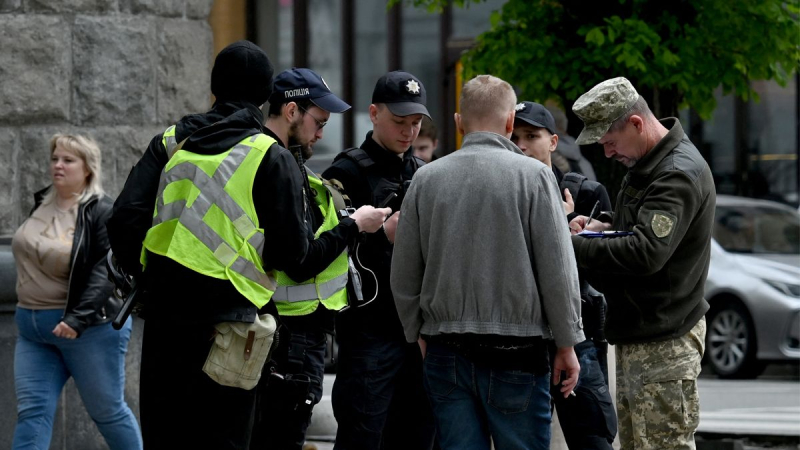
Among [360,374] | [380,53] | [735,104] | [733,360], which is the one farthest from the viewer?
[380,53]

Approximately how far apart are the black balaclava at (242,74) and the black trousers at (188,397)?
820 mm

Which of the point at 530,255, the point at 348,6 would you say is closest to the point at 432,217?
the point at 530,255

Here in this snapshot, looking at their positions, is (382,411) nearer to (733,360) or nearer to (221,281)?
(221,281)

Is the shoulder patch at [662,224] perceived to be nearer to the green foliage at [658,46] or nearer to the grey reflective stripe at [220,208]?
the grey reflective stripe at [220,208]

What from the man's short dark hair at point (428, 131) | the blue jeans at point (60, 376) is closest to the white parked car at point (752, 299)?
the man's short dark hair at point (428, 131)

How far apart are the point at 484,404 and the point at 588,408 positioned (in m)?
1.21

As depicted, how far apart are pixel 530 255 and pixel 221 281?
106 centimetres

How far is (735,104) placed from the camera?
2003 centimetres

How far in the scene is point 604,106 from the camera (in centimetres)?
555

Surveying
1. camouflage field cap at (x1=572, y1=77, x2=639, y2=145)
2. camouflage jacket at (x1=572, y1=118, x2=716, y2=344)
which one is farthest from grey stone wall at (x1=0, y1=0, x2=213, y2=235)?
camouflage jacket at (x1=572, y1=118, x2=716, y2=344)

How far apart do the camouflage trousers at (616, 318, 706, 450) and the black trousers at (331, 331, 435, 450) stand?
3.56ft

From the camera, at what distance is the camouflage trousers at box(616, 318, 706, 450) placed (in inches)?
214

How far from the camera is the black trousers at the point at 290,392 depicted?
224 inches

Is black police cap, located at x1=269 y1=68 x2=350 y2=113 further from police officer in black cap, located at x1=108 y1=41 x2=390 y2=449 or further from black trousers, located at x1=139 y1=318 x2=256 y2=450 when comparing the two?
black trousers, located at x1=139 y1=318 x2=256 y2=450
